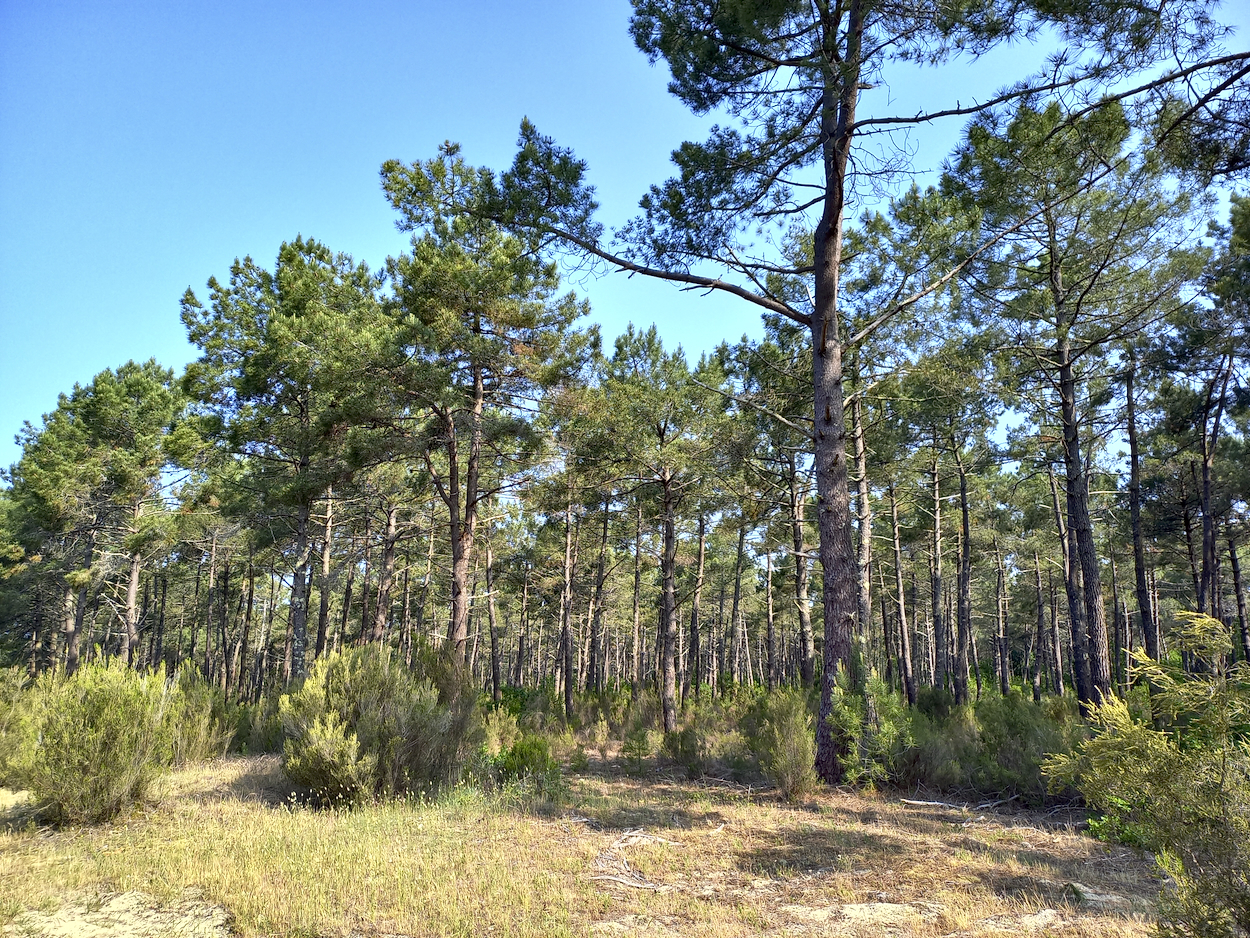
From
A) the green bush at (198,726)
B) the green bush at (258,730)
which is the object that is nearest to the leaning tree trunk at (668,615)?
the green bush at (258,730)

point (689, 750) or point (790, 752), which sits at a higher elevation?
point (790, 752)

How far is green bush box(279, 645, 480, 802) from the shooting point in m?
6.90

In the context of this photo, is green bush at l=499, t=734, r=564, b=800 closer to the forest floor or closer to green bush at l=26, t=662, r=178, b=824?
the forest floor

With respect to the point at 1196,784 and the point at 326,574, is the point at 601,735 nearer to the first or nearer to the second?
the point at 326,574

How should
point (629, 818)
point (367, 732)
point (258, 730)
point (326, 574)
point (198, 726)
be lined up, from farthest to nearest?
point (326, 574) < point (258, 730) < point (198, 726) < point (367, 732) < point (629, 818)

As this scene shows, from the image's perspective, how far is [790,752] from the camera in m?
7.75

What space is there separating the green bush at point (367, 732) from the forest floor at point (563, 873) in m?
0.45

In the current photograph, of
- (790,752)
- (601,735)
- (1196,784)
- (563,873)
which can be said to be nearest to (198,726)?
(601,735)

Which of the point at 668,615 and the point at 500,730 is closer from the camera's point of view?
the point at 500,730

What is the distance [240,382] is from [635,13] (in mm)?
12831

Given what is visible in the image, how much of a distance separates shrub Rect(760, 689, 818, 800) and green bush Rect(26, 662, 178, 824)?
6772 millimetres

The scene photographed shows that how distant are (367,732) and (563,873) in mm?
3440

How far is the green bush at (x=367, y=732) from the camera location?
6898 mm

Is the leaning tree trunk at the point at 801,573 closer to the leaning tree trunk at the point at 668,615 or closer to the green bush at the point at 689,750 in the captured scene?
the leaning tree trunk at the point at 668,615
